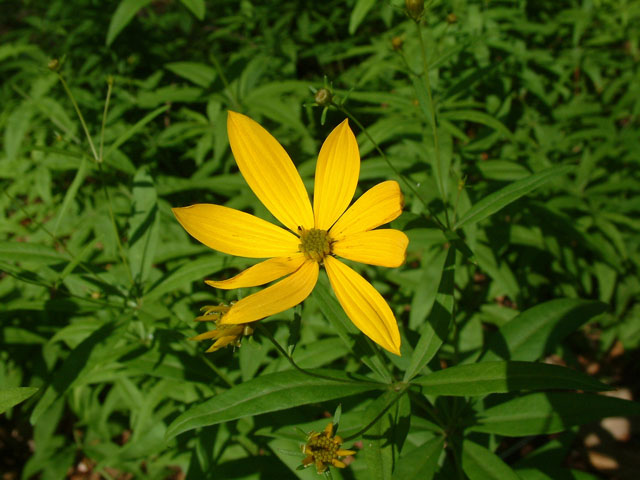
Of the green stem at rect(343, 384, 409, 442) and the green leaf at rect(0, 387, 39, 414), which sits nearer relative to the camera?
the green leaf at rect(0, 387, 39, 414)

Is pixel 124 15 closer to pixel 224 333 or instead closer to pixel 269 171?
pixel 269 171

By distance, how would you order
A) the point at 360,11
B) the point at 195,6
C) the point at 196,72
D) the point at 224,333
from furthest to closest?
1. the point at 196,72
2. the point at 360,11
3. the point at 195,6
4. the point at 224,333

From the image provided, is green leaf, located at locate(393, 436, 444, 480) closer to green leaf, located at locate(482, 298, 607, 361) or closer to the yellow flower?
green leaf, located at locate(482, 298, 607, 361)

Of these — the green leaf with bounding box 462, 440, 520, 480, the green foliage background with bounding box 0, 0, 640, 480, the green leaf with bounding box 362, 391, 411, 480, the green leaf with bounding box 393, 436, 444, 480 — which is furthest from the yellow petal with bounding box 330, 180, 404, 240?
the green leaf with bounding box 462, 440, 520, 480

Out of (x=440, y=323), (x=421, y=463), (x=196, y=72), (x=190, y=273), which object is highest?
(x=196, y=72)

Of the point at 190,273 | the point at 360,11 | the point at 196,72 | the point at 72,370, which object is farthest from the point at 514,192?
the point at 196,72

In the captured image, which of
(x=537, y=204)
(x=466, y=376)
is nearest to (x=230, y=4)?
(x=537, y=204)
